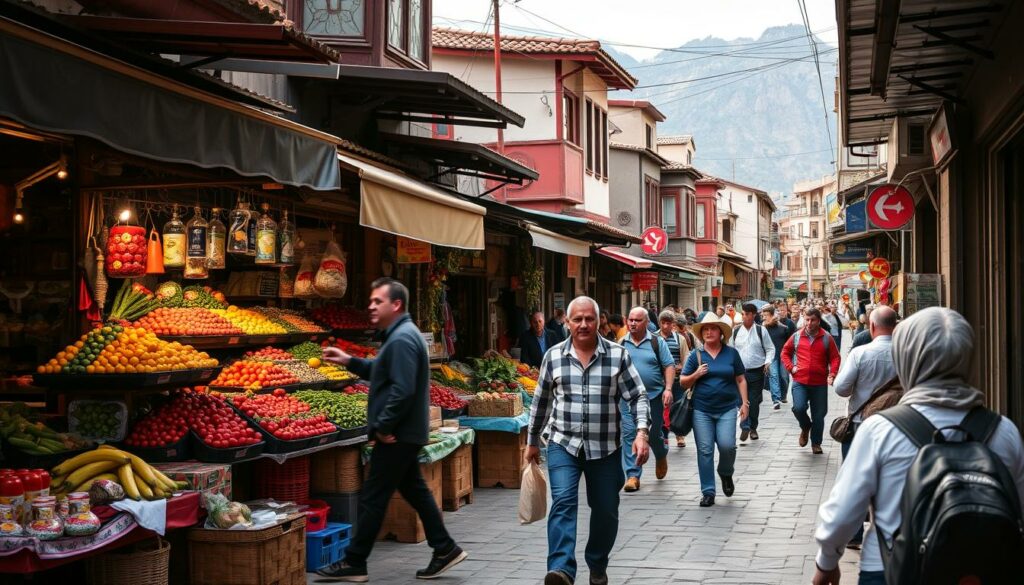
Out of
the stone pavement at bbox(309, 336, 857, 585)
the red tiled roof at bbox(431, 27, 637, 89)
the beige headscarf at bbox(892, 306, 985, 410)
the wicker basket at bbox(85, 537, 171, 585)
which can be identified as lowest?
the stone pavement at bbox(309, 336, 857, 585)

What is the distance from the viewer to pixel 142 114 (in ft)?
22.1

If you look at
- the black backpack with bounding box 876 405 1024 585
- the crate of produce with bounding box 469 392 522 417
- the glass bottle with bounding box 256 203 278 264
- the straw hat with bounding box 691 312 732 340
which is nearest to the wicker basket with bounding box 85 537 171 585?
the glass bottle with bounding box 256 203 278 264

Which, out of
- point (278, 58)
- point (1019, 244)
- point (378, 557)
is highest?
point (278, 58)

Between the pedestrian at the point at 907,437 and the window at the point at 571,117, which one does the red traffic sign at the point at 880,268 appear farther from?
the pedestrian at the point at 907,437

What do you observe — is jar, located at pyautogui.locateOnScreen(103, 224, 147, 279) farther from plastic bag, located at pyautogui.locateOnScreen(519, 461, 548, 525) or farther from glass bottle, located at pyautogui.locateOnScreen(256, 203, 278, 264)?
plastic bag, located at pyautogui.locateOnScreen(519, 461, 548, 525)

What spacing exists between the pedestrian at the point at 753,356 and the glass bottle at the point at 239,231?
28.3 ft

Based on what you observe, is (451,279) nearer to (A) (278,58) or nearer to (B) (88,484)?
(A) (278,58)

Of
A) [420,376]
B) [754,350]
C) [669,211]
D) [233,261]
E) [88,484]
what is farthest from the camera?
[669,211]

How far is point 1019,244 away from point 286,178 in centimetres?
582

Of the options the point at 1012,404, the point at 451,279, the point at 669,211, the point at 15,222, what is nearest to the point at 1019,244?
the point at 1012,404

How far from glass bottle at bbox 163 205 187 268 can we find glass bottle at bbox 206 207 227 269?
8.6 inches

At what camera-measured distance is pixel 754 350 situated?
54.5ft

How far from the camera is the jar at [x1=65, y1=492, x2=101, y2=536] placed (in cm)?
639

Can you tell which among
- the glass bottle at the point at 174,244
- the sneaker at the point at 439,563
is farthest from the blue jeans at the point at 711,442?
the glass bottle at the point at 174,244
